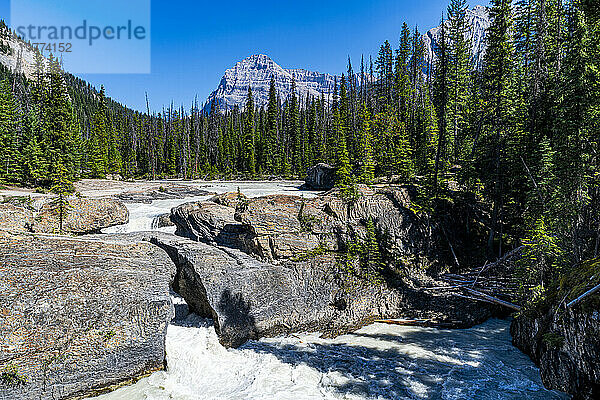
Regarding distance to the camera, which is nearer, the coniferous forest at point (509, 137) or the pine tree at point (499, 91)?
the coniferous forest at point (509, 137)

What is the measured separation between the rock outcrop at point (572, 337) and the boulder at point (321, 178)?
24355mm

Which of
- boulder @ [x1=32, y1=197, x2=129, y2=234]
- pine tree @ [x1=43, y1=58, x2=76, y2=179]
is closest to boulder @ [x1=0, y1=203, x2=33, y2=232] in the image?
boulder @ [x1=32, y1=197, x2=129, y2=234]

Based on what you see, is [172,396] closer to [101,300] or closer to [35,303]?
[101,300]

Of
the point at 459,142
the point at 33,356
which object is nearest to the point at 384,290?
the point at 33,356

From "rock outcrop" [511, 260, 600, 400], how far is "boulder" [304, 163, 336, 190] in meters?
24.4

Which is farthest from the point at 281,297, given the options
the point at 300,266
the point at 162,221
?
the point at 162,221

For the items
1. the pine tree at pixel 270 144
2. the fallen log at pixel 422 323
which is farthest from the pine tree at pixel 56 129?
the pine tree at pixel 270 144

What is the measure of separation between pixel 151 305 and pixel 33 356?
3.16 m

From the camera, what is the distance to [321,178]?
35500 mm

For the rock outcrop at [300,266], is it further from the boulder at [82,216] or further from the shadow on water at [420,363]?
the boulder at [82,216]

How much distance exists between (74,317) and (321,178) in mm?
28186

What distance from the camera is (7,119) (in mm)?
31125

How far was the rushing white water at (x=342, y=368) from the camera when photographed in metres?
9.80

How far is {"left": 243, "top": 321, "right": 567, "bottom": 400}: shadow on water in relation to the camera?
993 cm
